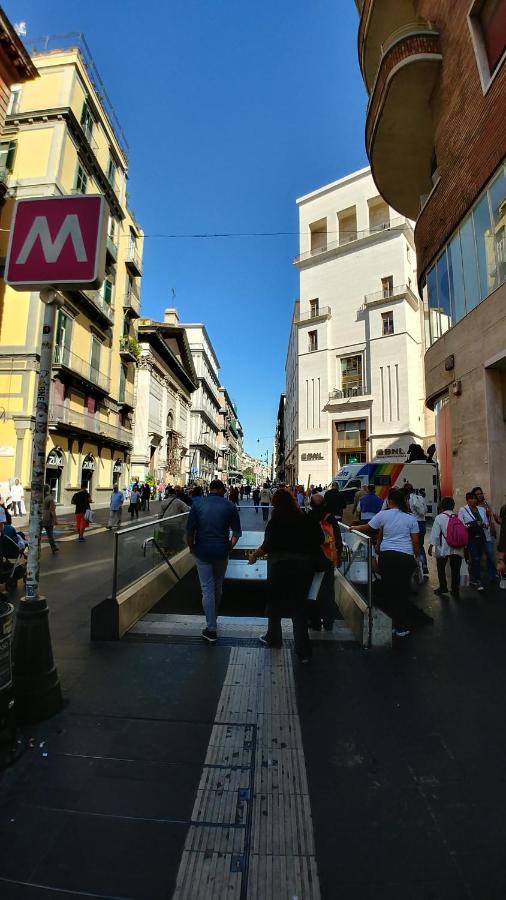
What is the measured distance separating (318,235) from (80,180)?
72.9 ft

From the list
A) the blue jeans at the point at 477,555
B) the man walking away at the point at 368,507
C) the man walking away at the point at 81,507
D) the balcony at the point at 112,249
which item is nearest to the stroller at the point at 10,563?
the man walking away at the point at 81,507

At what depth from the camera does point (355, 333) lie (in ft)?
115

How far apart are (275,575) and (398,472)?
16000 millimetres

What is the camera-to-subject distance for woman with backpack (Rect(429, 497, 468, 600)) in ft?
22.4

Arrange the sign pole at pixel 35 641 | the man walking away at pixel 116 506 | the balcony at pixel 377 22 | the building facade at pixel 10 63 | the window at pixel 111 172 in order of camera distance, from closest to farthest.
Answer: the sign pole at pixel 35 641
the balcony at pixel 377 22
the building facade at pixel 10 63
the man walking away at pixel 116 506
the window at pixel 111 172

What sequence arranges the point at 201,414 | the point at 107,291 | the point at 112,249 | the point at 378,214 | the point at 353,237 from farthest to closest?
the point at 201,414 → the point at 353,237 → the point at 378,214 → the point at 107,291 → the point at 112,249

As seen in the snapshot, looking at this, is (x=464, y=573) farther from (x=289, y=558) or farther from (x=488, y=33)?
(x=488, y=33)

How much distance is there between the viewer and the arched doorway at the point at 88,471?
25.1 m

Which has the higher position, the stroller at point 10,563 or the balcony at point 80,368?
the balcony at point 80,368

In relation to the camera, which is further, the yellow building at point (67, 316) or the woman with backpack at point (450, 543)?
the yellow building at point (67, 316)

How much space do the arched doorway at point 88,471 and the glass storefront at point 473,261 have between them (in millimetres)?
20624

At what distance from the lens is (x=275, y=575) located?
447cm

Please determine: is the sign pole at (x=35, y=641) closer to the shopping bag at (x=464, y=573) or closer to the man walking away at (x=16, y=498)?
the shopping bag at (x=464, y=573)

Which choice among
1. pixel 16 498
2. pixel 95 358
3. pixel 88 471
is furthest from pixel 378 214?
pixel 16 498
